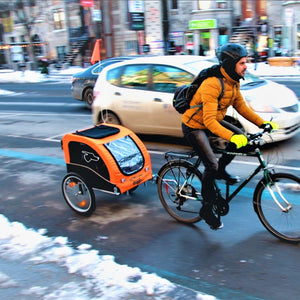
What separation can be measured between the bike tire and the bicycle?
0.84 m

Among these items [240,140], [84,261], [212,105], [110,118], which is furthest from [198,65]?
[84,261]

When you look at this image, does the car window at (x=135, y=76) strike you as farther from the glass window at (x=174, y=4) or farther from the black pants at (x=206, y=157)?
the glass window at (x=174, y=4)

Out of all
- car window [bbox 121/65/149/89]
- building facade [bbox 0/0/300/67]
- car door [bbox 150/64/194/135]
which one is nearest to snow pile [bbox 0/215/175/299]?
car door [bbox 150/64/194/135]

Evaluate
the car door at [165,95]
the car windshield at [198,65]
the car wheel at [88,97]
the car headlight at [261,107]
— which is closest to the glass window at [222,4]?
the car wheel at [88,97]

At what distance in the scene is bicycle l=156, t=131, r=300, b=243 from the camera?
3506 mm

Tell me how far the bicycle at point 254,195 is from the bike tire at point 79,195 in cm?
84

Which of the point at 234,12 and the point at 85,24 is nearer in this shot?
the point at 234,12

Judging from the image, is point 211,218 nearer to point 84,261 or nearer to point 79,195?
point 84,261

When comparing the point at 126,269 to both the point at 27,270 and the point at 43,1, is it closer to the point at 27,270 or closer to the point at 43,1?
the point at 27,270

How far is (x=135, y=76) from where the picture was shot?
7.61m

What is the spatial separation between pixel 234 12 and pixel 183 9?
4.34 meters

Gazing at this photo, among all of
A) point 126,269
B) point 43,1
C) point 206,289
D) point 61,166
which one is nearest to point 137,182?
point 126,269

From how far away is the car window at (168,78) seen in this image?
686 cm

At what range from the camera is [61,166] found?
671 centimetres
